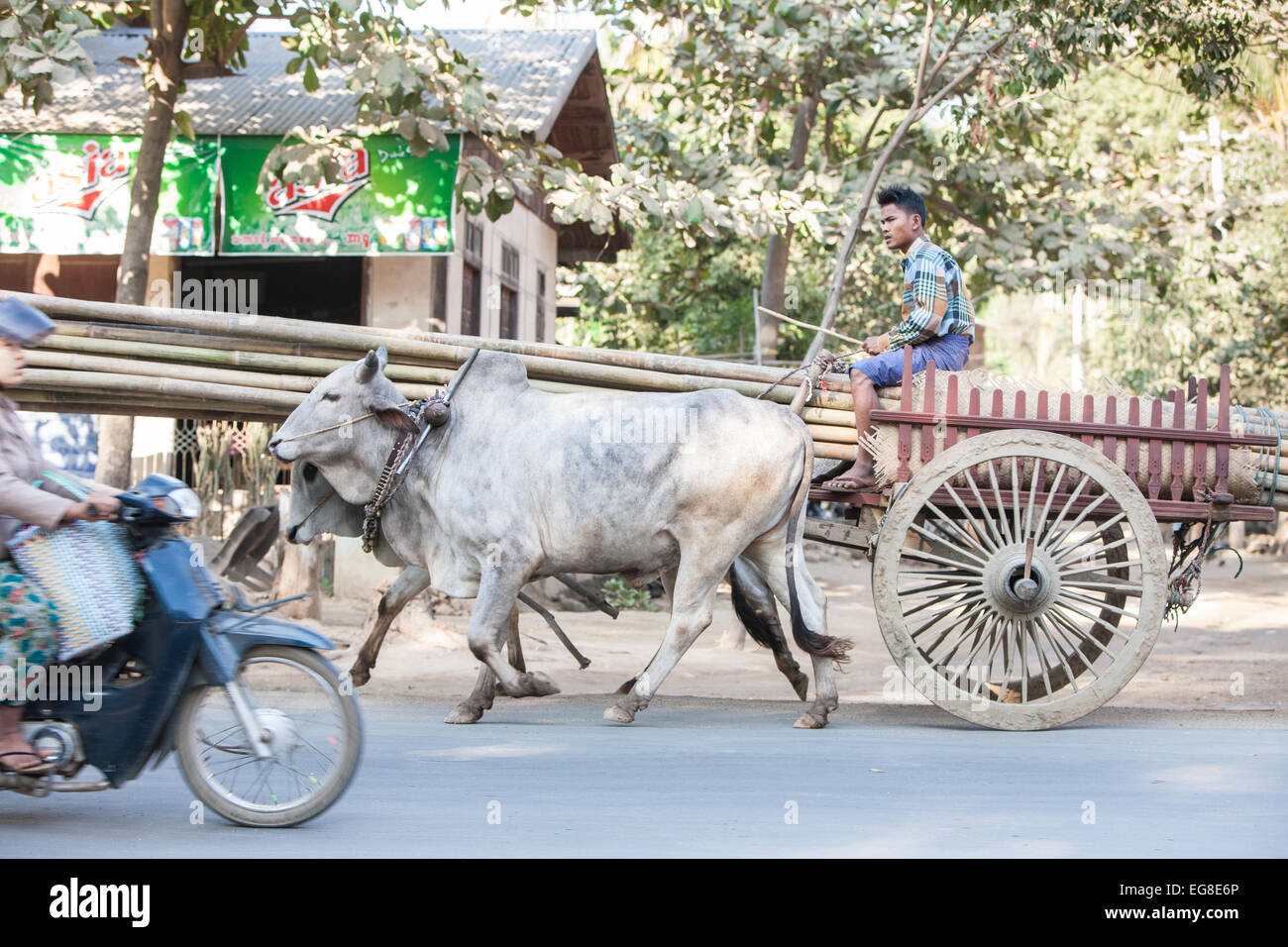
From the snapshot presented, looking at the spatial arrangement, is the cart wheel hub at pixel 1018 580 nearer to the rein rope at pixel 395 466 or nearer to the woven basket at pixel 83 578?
the rein rope at pixel 395 466

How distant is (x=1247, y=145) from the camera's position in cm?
1822

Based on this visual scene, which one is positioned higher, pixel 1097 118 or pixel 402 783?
pixel 1097 118

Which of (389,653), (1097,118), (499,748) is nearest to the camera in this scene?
(499,748)

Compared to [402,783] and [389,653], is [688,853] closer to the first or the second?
[402,783]

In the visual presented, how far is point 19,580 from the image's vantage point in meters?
4.04

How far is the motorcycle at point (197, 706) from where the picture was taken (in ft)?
13.1

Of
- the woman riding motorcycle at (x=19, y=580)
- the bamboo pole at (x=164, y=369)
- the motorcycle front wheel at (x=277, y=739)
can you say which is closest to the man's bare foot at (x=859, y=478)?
the bamboo pole at (x=164, y=369)

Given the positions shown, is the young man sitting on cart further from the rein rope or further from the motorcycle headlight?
the motorcycle headlight

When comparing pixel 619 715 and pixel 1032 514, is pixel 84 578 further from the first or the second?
pixel 1032 514

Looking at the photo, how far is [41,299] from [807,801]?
172 inches

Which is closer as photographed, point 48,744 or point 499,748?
point 48,744

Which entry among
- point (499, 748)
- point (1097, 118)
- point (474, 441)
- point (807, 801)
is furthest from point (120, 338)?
point (1097, 118)

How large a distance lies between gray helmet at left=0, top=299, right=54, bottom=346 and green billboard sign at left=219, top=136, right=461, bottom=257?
7.68 m

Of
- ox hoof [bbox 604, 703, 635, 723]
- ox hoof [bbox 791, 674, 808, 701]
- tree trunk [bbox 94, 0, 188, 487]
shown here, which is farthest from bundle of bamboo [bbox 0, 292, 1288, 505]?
tree trunk [bbox 94, 0, 188, 487]
